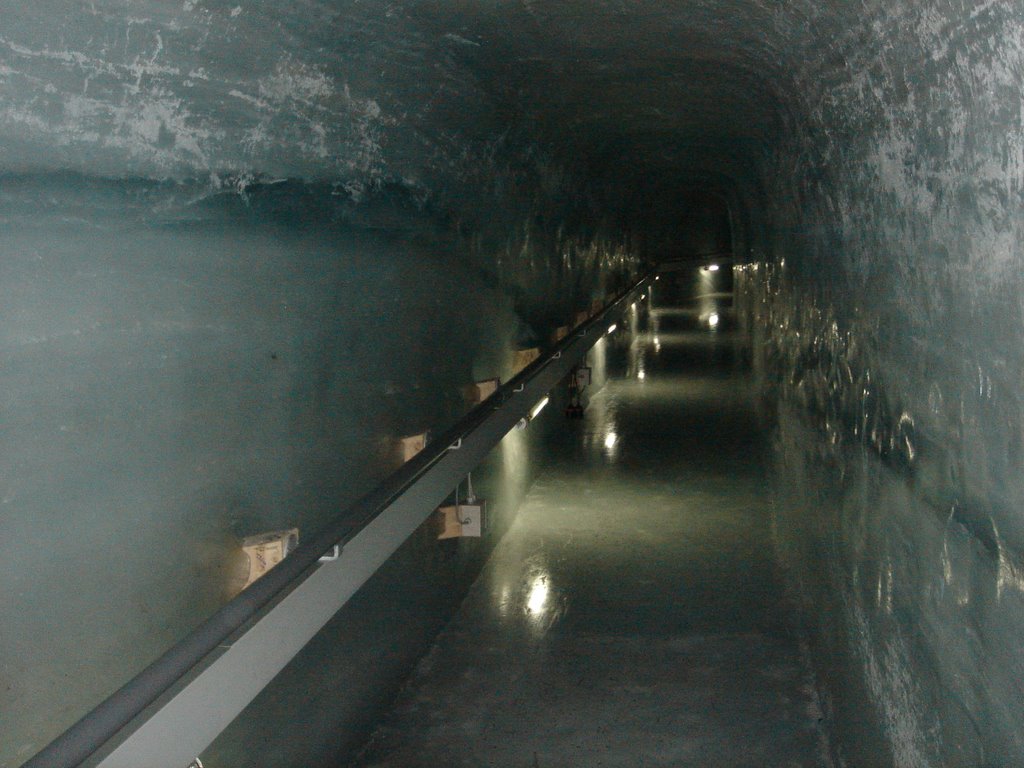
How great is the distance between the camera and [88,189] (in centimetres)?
243

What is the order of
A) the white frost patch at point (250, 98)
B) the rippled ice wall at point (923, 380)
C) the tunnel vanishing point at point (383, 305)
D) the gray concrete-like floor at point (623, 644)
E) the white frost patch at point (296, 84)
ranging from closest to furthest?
the rippled ice wall at point (923, 380) < the tunnel vanishing point at point (383, 305) < the white frost patch at point (250, 98) < the white frost patch at point (296, 84) < the gray concrete-like floor at point (623, 644)

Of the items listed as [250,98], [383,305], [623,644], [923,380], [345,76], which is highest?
[345,76]

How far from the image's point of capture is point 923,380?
Result: 261cm

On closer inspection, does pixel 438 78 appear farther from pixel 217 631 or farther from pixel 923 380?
pixel 217 631

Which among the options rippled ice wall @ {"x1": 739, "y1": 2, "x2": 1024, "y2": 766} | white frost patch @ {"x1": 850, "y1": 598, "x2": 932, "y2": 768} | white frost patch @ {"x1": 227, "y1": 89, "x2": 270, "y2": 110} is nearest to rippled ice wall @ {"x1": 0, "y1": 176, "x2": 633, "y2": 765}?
white frost patch @ {"x1": 227, "y1": 89, "x2": 270, "y2": 110}

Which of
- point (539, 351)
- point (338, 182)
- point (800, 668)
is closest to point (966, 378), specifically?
point (338, 182)

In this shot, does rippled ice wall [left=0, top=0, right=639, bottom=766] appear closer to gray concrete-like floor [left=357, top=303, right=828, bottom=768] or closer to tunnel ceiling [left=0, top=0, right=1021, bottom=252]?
tunnel ceiling [left=0, top=0, right=1021, bottom=252]

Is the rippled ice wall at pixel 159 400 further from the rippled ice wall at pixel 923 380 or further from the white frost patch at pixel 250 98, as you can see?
the rippled ice wall at pixel 923 380

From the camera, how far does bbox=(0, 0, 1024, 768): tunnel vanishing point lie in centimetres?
215

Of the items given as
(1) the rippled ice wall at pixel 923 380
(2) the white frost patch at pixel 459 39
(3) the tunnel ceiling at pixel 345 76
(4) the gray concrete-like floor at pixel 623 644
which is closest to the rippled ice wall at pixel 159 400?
(3) the tunnel ceiling at pixel 345 76

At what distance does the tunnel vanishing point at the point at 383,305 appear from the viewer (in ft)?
7.06

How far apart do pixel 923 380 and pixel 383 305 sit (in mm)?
2517

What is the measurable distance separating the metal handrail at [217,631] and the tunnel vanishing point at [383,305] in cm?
44

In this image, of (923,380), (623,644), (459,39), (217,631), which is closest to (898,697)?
(923,380)
